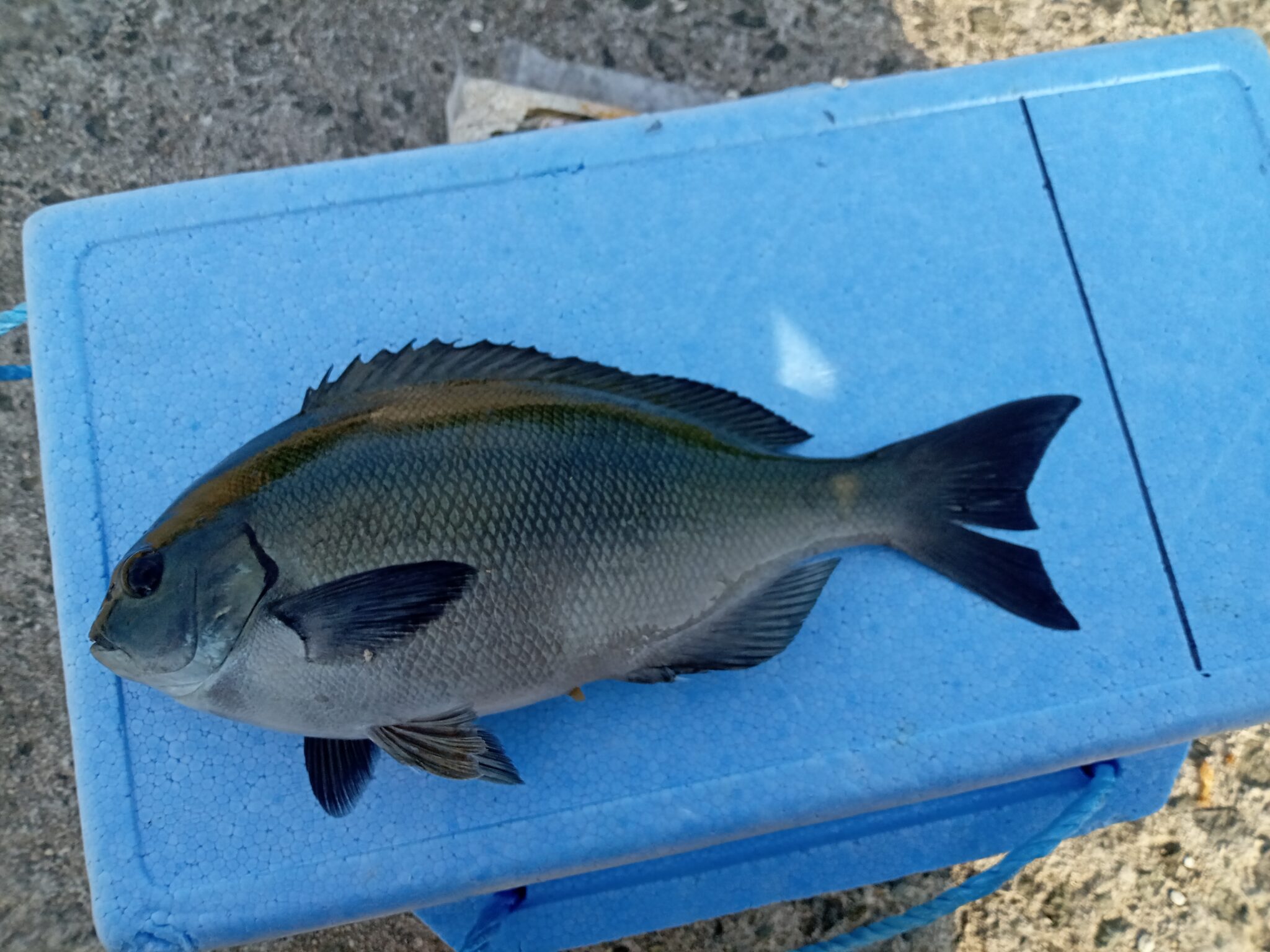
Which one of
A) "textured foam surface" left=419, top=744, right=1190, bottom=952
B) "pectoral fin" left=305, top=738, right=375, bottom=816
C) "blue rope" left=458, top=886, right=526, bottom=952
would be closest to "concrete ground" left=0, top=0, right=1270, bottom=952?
"textured foam surface" left=419, top=744, right=1190, bottom=952

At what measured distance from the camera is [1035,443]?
1072 mm

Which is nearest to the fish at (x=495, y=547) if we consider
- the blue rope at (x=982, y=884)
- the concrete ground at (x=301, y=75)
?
the blue rope at (x=982, y=884)

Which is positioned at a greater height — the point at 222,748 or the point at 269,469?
the point at 269,469

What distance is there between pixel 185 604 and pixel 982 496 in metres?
0.90

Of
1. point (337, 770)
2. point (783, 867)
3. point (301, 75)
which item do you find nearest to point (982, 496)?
point (783, 867)

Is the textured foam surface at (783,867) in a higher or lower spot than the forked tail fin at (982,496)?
lower

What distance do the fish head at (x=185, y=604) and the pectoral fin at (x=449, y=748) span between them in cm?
20

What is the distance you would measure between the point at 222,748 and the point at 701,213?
985mm

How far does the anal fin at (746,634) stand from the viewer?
1068 mm

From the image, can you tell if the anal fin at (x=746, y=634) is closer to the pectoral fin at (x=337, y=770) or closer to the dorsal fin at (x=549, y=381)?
the dorsal fin at (x=549, y=381)

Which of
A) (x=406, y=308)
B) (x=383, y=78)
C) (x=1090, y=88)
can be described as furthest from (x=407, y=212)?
(x=1090, y=88)

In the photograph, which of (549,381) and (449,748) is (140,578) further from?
(549,381)

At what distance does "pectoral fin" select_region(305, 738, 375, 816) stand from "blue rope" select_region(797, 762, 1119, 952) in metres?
0.65

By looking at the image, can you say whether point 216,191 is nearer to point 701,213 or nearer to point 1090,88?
point 701,213
